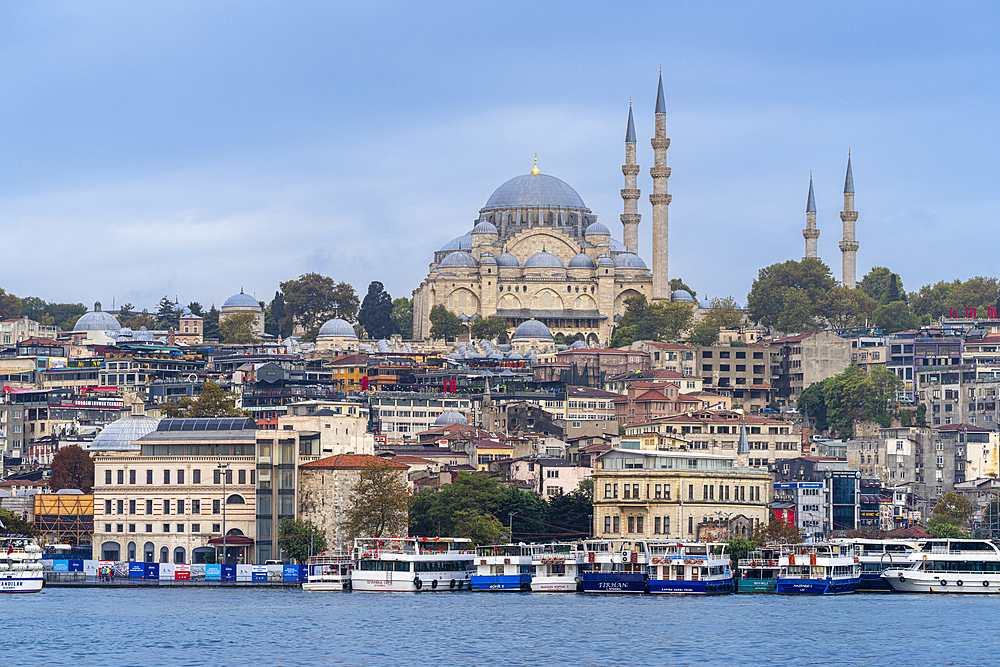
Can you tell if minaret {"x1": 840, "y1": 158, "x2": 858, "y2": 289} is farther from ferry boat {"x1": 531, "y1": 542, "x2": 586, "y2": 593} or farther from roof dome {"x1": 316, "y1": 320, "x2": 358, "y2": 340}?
ferry boat {"x1": 531, "y1": 542, "x2": 586, "y2": 593}

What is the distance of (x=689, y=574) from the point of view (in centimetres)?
8250

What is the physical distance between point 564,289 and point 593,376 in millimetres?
31199

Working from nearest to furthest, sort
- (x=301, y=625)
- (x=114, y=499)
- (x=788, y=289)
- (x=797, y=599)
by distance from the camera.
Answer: (x=301, y=625) < (x=797, y=599) < (x=114, y=499) < (x=788, y=289)

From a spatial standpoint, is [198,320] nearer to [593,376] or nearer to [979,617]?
[593,376]

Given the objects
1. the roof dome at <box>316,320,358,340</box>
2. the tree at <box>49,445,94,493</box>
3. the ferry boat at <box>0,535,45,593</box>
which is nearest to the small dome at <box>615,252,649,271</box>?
the roof dome at <box>316,320,358,340</box>

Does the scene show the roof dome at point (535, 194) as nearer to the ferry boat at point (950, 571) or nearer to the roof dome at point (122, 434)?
the roof dome at point (122, 434)

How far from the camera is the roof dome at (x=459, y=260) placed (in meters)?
180

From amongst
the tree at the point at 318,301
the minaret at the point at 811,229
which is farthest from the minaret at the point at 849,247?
the tree at the point at 318,301

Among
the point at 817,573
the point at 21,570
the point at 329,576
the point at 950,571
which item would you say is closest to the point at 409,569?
the point at 329,576

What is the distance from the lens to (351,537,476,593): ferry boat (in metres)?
83.8

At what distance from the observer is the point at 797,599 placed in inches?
3201

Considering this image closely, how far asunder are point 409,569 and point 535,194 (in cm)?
11238

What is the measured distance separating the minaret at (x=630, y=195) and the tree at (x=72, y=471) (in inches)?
3019

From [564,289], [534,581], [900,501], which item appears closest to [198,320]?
[564,289]
